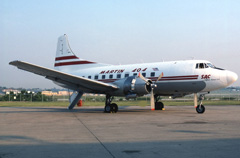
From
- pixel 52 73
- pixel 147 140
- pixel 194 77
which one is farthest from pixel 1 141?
pixel 194 77

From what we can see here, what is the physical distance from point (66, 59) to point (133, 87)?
10.7 metres

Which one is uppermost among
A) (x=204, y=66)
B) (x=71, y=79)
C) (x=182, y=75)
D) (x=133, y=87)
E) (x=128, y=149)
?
(x=204, y=66)

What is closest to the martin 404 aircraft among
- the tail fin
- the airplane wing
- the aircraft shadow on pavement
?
the airplane wing

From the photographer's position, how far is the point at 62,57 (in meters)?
27.0

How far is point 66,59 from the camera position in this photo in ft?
87.6

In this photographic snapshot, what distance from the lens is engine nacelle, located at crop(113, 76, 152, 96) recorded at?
18.2 m

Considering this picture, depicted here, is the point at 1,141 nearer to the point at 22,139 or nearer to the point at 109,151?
the point at 22,139

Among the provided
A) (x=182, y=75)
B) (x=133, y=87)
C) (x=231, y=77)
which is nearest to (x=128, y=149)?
(x=133, y=87)

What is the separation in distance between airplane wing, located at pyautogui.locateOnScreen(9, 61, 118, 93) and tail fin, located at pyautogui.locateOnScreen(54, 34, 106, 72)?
189 inches

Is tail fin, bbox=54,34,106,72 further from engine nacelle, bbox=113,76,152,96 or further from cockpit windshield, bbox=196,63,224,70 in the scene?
cockpit windshield, bbox=196,63,224,70

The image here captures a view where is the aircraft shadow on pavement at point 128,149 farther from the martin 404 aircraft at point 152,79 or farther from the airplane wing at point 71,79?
the airplane wing at point 71,79

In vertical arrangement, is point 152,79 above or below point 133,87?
above

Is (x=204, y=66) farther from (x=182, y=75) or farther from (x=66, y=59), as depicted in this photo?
(x=66, y=59)

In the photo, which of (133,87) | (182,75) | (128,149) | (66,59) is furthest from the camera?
(66,59)
